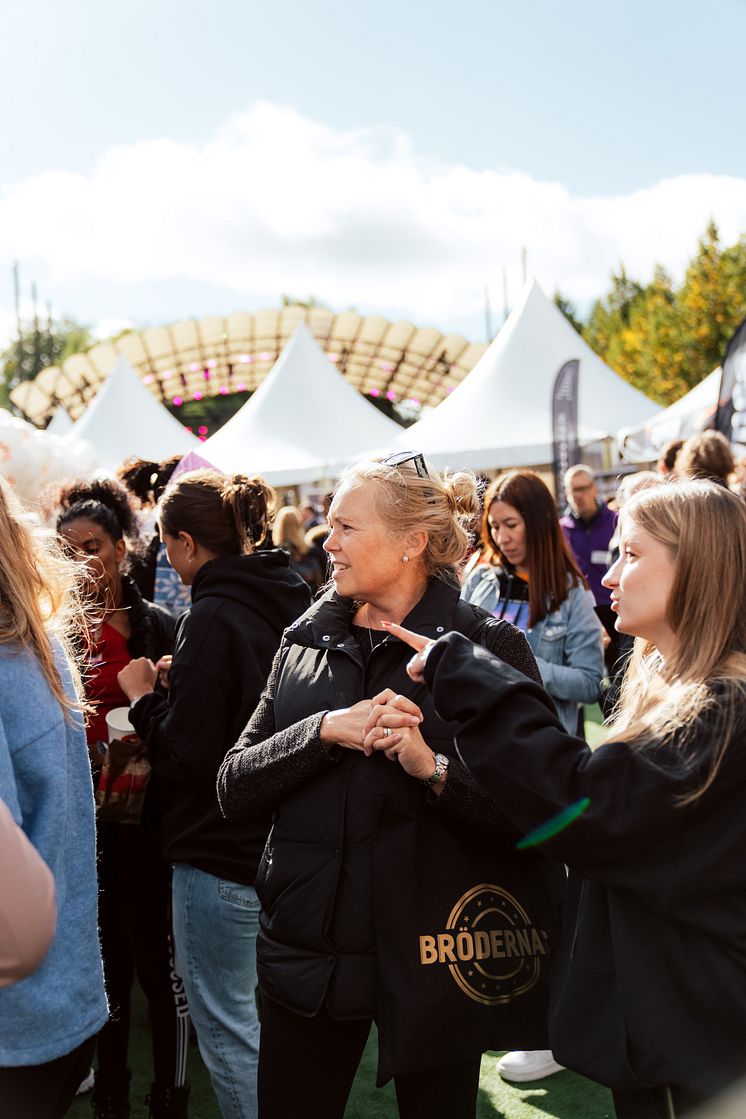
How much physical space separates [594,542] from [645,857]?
19.2 feet

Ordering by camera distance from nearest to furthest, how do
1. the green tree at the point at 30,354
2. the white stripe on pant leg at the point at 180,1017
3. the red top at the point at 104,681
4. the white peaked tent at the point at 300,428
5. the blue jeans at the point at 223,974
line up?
the blue jeans at the point at 223,974, the white stripe on pant leg at the point at 180,1017, the red top at the point at 104,681, the white peaked tent at the point at 300,428, the green tree at the point at 30,354

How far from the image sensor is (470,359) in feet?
103

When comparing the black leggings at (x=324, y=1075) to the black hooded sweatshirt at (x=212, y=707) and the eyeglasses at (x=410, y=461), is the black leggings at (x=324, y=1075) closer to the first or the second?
the black hooded sweatshirt at (x=212, y=707)

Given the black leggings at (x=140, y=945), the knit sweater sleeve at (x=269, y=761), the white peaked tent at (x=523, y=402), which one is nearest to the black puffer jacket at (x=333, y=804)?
the knit sweater sleeve at (x=269, y=761)

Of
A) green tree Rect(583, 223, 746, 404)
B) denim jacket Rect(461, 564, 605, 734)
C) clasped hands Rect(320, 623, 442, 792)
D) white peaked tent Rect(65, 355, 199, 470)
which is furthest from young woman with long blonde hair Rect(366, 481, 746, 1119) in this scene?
green tree Rect(583, 223, 746, 404)

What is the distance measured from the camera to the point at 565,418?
12.0m

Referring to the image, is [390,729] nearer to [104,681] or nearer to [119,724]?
[119,724]

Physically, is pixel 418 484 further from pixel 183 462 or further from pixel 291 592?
pixel 183 462

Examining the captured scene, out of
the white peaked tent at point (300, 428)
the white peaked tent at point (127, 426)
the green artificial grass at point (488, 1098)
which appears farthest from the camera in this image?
the white peaked tent at point (127, 426)

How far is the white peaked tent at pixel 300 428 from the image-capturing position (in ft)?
43.6

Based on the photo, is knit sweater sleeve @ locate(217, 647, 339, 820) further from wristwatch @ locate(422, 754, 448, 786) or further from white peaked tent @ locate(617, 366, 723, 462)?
white peaked tent @ locate(617, 366, 723, 462)

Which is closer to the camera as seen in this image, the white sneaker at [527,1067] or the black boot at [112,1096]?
the black boot at [112,1096]

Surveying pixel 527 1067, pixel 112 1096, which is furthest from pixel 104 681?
pixel 527 1067

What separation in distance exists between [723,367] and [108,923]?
682cm
